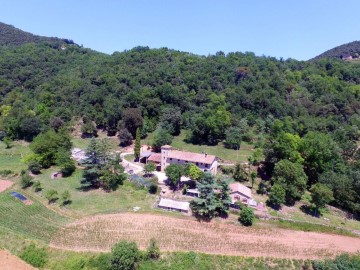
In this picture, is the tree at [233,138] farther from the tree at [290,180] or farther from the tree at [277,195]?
the tree at [277,195]

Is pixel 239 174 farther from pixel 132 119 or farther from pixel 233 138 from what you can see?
pixel 132 119

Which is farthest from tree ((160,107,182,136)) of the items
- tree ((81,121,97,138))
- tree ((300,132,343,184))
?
tree ((300,132,343,184))

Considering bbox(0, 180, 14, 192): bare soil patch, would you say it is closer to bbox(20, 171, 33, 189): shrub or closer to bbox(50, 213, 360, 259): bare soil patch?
bbox(20, 171, 33, 189): shrub

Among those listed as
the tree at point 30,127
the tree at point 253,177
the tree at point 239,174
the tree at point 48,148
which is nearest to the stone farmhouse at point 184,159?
the tree at point 239,174

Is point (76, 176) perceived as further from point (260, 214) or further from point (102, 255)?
point (260, 214)

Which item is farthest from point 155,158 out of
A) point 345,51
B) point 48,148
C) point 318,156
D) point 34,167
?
point 345,51

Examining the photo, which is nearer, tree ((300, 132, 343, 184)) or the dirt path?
the dirt path

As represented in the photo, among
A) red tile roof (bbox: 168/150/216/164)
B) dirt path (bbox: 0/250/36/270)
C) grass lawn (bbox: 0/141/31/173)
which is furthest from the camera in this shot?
grass lawn (bbox: 0/141/31/173)
